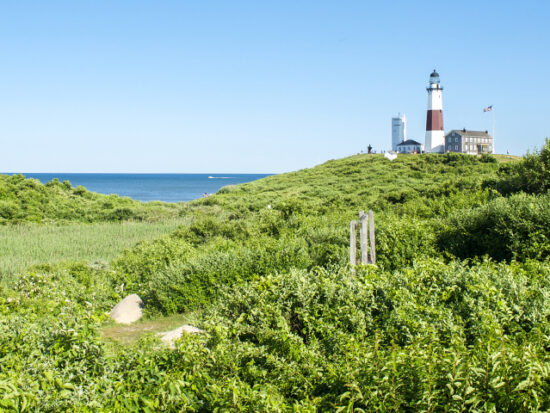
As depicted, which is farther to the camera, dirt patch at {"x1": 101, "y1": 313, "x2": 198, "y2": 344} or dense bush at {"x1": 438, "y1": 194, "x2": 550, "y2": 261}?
dense bush at {"x1": 438, "y1": 194, "x2": 550, "y2": 261}

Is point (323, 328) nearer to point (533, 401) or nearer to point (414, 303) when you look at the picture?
point (414, 303)

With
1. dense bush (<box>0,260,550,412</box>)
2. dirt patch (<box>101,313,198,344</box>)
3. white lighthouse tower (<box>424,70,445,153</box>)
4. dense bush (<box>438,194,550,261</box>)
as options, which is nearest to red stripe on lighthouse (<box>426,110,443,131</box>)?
white lighthouse tower (<box>424,70,445,153</box>)

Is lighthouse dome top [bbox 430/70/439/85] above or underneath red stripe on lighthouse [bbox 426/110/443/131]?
above

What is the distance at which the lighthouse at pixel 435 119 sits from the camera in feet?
193

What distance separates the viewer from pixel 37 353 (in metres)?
5.02

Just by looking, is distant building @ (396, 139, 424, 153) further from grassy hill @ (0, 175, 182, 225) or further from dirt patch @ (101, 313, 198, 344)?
dirt patch @ (101, 313, 198, 344)

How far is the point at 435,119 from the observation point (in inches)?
2328

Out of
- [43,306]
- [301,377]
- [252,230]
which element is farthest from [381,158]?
[301,377]

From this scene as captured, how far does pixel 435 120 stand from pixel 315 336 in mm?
Answer: 57824

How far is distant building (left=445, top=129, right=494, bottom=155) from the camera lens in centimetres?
5966

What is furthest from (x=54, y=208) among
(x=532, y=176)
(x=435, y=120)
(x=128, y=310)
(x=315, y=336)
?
(x=435, y=120)

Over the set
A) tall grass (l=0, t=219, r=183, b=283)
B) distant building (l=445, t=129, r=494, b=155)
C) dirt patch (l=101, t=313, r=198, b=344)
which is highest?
Result: distant building (l=445, t=129, r=494, b=155)

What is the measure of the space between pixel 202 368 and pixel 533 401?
292 cm

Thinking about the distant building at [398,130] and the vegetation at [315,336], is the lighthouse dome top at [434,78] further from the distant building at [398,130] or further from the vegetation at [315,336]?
the vegetation at [315,336]
